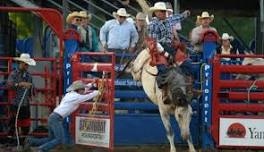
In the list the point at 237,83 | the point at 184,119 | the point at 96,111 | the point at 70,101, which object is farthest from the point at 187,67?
the point at 70,101

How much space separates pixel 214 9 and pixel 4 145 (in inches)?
349

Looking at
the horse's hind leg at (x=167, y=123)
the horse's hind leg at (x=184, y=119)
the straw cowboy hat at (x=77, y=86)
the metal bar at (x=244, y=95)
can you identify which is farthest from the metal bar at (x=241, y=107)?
the straw cowboy hat at (x=77, y=86)

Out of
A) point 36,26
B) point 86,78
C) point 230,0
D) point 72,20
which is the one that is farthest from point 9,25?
point 230,0

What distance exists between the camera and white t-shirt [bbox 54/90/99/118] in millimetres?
11961

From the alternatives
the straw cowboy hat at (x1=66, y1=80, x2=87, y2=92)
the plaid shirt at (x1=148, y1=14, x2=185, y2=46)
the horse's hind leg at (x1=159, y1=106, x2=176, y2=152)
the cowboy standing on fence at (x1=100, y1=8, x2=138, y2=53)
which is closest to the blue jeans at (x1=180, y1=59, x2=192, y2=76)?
the plaid shirt at (x1=148, y1=14, x2=185, y2=46)

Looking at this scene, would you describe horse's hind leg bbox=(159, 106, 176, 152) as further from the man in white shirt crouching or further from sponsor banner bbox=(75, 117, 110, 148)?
the man in white shirt crouching

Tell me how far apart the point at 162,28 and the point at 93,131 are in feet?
6.72

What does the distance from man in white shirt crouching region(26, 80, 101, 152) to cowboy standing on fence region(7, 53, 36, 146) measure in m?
1.03

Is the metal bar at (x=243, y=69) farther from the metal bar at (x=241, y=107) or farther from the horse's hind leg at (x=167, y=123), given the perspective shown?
the horse's hind leg at (x=167, y=123)

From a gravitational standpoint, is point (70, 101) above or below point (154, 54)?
below

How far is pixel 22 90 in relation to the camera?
511 inches

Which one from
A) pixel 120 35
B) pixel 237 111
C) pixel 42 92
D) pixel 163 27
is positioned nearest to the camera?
pixel 163 27

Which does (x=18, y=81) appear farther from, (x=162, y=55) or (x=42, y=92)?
(x=162, y=55)

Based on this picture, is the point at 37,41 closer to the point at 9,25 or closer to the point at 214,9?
the point at 9,25
